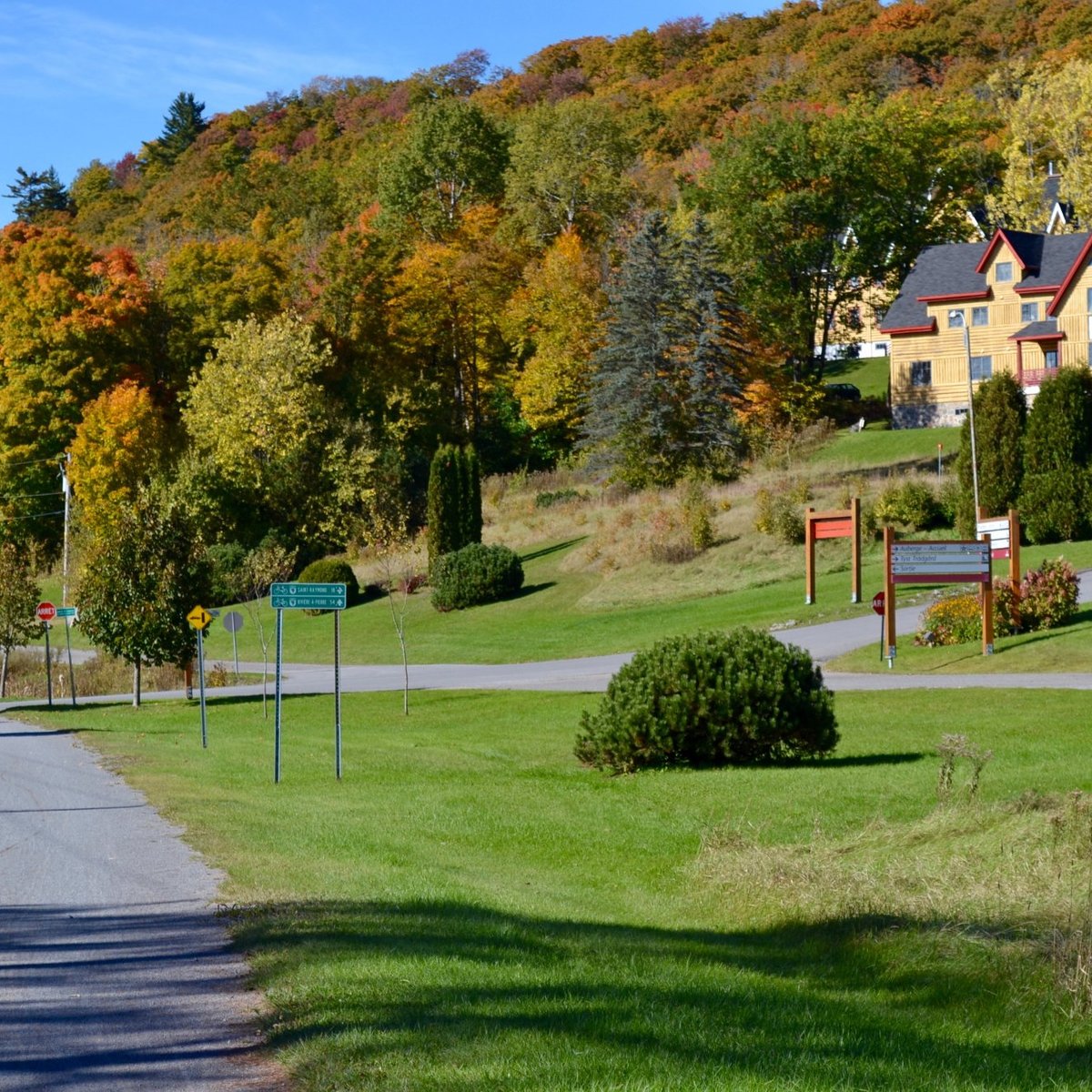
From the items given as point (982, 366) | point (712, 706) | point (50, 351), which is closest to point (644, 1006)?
point (712, 706)

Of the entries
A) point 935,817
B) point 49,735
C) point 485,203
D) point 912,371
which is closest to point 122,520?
point 49,735

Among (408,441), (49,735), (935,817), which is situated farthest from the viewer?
(408,441)

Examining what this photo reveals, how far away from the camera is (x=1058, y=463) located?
1644 inches

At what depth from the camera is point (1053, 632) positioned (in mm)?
28875

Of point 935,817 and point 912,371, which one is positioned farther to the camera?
point 912,371

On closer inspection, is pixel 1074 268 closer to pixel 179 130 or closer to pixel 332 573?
pixel 332 573

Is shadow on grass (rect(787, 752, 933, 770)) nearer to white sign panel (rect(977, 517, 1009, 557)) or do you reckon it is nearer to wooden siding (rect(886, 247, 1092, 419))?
white sign panel (rect(977, 517, 1009, 557))

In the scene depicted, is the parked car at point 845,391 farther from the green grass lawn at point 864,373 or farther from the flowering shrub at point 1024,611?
the flowering shrub at point 1024,611

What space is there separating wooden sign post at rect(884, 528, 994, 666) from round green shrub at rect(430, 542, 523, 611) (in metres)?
23.5

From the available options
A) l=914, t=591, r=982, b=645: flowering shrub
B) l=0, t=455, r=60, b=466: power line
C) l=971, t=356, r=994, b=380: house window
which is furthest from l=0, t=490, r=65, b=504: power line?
l=914, t=591, r=982, b=645: flowering shrub

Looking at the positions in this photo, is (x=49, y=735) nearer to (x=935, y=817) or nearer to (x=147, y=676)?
(x=147, y=676)

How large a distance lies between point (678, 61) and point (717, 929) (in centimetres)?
13499

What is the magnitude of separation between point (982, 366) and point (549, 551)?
23.8 meters

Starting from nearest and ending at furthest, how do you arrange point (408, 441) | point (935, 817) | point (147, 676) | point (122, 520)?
point (935, 817), point (122, 520), point (147, 676), point (408, 441)
